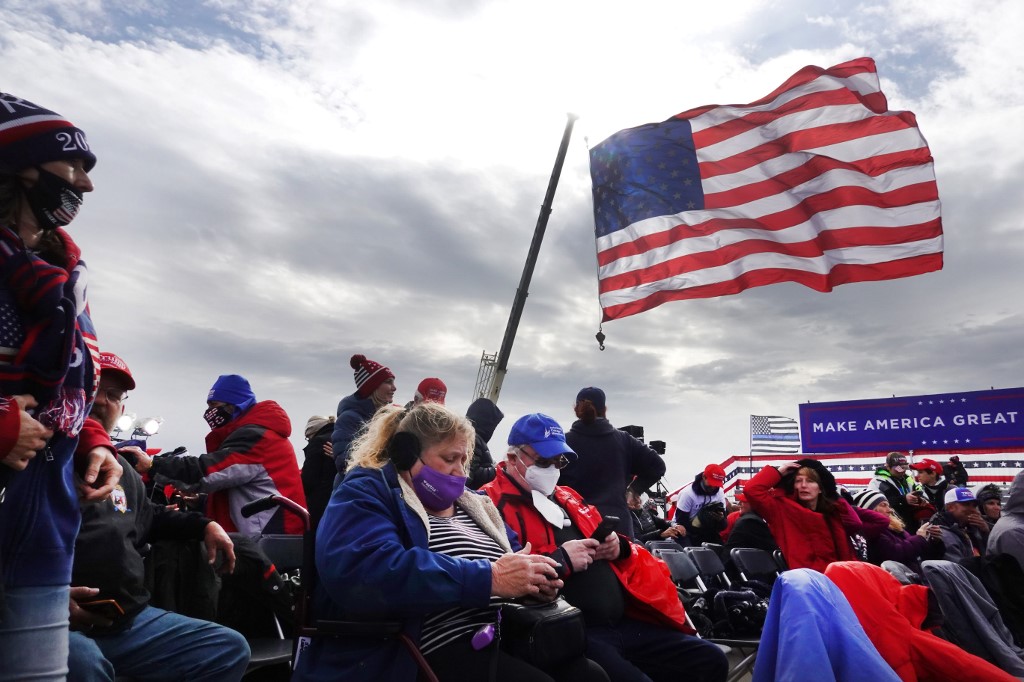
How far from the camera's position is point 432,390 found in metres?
6.19

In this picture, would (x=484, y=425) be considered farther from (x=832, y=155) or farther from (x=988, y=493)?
(x=988, y=493)

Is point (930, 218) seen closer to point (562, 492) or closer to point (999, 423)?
point (562, 492)

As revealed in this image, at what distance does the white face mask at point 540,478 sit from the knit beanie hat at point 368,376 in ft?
6.98

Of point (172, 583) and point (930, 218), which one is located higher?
point (930, 218)

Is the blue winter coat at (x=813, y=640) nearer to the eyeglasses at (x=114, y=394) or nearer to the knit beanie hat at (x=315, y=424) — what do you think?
the eyeglasses at (x=114, y=394)

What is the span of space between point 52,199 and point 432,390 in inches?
180

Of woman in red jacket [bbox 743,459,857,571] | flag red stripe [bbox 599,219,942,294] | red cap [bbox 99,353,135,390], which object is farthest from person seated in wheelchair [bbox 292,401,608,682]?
flag red stripe [bbox 599,219,942,294]

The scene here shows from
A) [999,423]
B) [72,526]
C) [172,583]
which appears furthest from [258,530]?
[999,423]

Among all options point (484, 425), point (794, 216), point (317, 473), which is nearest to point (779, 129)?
point (794, 216)

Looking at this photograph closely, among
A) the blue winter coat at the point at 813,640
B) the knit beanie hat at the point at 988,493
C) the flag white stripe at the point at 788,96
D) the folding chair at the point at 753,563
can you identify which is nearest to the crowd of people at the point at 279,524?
the blue winter coat at the point at 813,640

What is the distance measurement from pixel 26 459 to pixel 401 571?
1.16 meters

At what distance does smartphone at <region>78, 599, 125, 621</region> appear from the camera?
7.18ft

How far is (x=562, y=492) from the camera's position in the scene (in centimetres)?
424

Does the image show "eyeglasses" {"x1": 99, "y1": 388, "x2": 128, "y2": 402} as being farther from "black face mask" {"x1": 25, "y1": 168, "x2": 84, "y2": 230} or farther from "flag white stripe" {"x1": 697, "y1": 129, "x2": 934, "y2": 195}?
"flag white stripe" {"x1": 697, "y1": 129, "x2": 934, "y2": 195}
